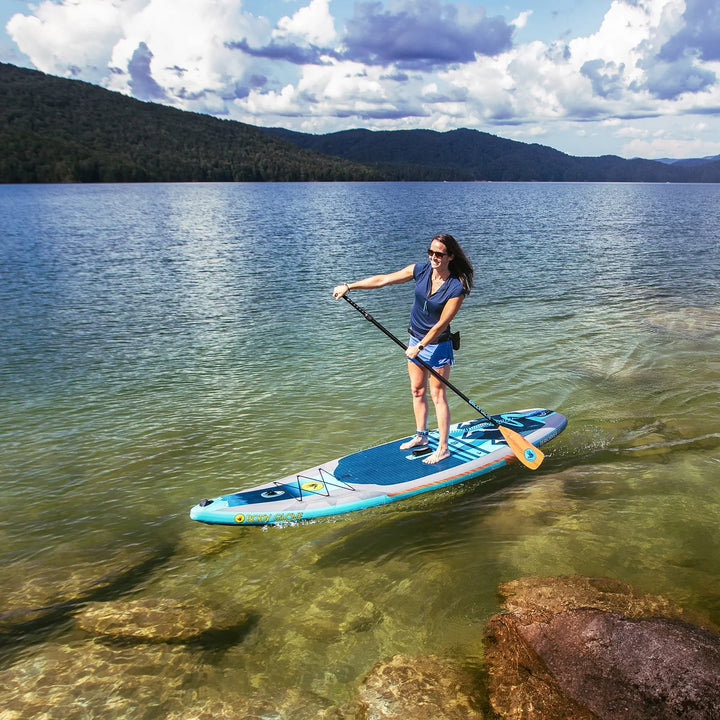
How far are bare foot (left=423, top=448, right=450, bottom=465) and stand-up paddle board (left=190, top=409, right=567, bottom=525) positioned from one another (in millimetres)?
64

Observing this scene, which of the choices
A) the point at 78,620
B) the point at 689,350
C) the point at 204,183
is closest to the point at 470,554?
the point at 78,620

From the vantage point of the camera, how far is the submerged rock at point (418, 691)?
14.5 ft

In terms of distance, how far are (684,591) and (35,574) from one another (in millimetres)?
6937

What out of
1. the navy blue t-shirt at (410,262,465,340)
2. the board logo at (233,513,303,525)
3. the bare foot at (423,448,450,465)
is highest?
the navy blue t-shirt at (410,262,465,340)

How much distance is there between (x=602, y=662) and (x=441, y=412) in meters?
4.13

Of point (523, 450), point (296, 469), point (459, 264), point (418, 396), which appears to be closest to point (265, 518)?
point (296, 469)

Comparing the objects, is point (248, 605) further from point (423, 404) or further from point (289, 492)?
point (423, 404)

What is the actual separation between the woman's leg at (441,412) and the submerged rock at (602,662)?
3185 mm

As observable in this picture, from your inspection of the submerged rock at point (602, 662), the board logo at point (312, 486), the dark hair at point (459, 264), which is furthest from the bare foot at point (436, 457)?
the submerged rock at point (602, 662)

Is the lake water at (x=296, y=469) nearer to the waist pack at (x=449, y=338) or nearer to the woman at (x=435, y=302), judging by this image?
the woman at (x=435, y=302)

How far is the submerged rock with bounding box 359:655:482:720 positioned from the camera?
4.41 meters

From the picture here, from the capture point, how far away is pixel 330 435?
10.3 meters

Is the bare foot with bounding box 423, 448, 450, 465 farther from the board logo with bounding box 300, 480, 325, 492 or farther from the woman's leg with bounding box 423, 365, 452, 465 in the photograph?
the board logo with bounding box 300, 480, 325, 492

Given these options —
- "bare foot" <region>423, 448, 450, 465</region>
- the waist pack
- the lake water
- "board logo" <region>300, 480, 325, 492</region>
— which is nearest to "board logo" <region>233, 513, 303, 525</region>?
the lake water
